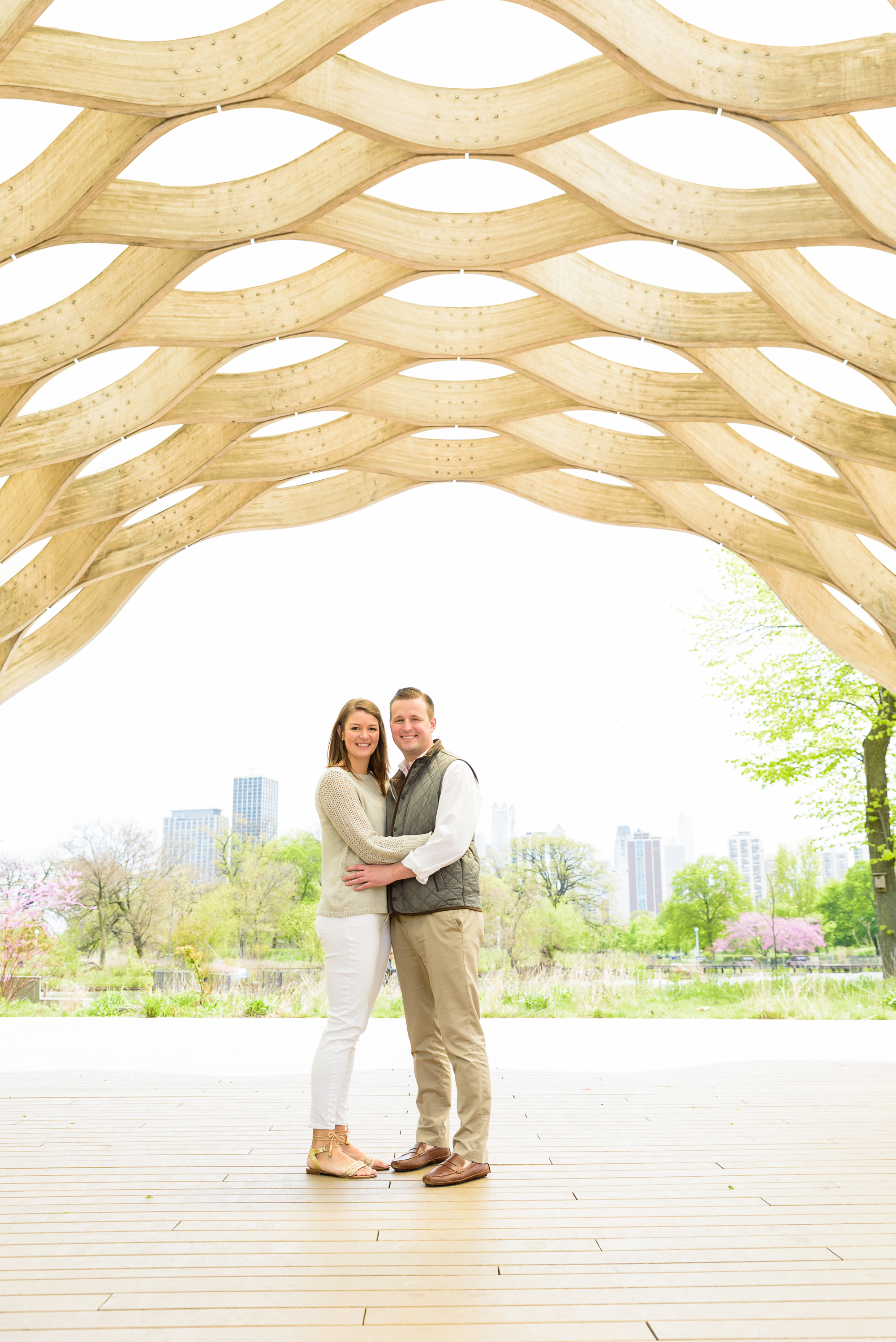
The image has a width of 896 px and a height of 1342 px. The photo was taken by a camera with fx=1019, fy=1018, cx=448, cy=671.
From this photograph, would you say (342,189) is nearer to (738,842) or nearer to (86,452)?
(86,452)

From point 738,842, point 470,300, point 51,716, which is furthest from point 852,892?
point 51,716

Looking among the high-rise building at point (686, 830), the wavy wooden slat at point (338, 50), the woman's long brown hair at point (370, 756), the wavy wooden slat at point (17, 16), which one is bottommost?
the woman's long brown hair at point (370, 756)

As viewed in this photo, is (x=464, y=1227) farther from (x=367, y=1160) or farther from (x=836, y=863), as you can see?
(x=836, y=863)

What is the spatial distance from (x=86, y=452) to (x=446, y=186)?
3901mm

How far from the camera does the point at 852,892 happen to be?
24297 millimetres

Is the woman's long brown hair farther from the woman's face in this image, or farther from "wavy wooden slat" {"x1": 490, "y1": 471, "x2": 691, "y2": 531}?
"wavy wooden slat" {"x1": 490, "y1": 471, "x2": 691, "y2": 531}

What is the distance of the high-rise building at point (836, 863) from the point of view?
2555 centimetres

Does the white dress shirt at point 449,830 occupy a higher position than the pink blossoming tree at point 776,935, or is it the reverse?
the white dress shirt at point 449,830

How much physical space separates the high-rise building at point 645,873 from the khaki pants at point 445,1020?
19156 mm

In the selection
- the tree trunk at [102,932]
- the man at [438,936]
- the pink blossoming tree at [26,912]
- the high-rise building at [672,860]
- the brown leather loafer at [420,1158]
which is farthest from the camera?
the high-rise building at [672,860]

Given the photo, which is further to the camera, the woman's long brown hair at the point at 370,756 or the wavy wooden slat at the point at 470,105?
the wavy wooden slat at the point at 470,105

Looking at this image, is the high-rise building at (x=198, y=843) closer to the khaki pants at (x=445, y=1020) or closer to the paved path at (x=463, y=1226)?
the paved path at (x=463, y=1226)

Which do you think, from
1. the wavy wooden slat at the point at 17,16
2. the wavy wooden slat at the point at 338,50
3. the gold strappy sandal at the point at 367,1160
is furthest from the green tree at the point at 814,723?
the wavy wooden slat at the point at 17,16

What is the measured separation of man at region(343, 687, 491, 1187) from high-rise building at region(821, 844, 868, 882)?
2183 centimetres
